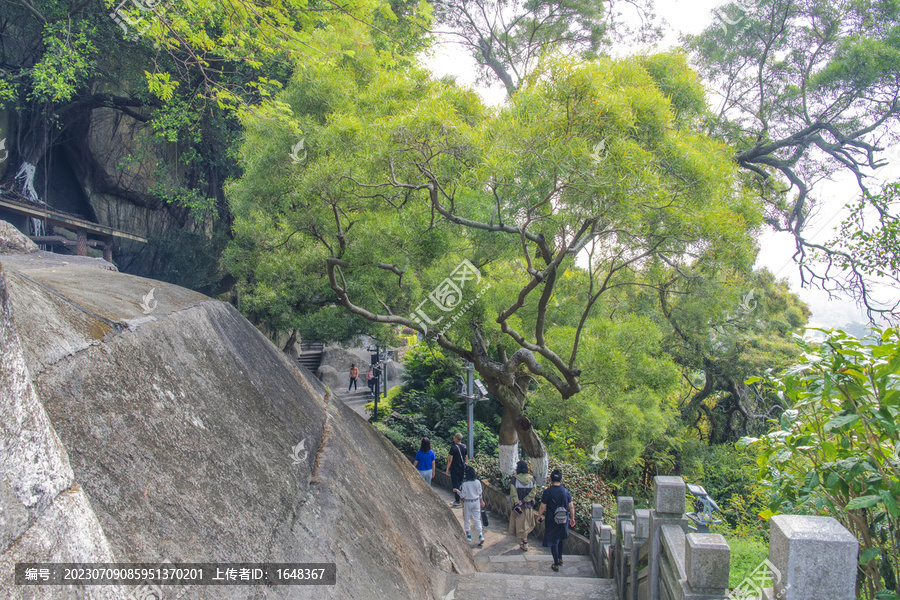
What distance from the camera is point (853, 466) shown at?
247 centimetres

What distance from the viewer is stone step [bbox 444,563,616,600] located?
5.46 meters

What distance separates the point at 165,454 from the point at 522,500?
6.40 metres

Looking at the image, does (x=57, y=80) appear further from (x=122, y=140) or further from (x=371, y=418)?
(x=371, y=418)

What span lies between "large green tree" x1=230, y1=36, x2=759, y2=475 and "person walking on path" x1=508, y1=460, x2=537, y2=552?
5.72ft

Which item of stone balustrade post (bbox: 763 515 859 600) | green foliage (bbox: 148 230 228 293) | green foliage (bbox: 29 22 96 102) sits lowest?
stone balustrade post (bbox: 763 515 859 600)

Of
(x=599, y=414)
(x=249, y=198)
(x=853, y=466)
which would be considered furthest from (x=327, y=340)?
(x=853, y=466)

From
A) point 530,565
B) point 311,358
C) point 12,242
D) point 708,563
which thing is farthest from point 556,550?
point 311,358

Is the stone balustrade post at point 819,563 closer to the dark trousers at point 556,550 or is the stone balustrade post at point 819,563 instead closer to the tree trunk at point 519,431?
the dark trousers at point 556,550

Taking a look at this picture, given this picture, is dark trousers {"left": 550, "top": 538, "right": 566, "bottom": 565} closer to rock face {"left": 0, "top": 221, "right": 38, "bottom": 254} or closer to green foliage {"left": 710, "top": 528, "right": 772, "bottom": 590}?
green foliage {"left": 710, "top": 528, "right": 772, "bottom": 590}

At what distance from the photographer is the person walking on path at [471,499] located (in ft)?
25.4

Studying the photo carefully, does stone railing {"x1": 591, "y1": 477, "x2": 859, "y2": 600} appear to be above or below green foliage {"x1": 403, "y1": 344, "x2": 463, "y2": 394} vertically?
below

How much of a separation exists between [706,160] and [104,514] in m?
7.17

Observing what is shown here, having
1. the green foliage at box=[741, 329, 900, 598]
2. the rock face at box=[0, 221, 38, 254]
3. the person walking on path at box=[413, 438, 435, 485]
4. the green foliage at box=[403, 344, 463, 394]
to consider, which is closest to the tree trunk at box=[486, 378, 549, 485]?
the person walking on path at box=[413, 438, 435, 485]

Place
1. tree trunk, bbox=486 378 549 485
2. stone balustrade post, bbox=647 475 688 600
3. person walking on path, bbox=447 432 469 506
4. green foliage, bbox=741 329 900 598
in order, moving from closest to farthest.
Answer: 1. green foliage, bbox=741 329 900 598
2. stone balustrade post, bbox=647 475 688 600
3. person walking on path, bbox=447 432 469 506
4. tree trunk, bbox=486 378 549 485
